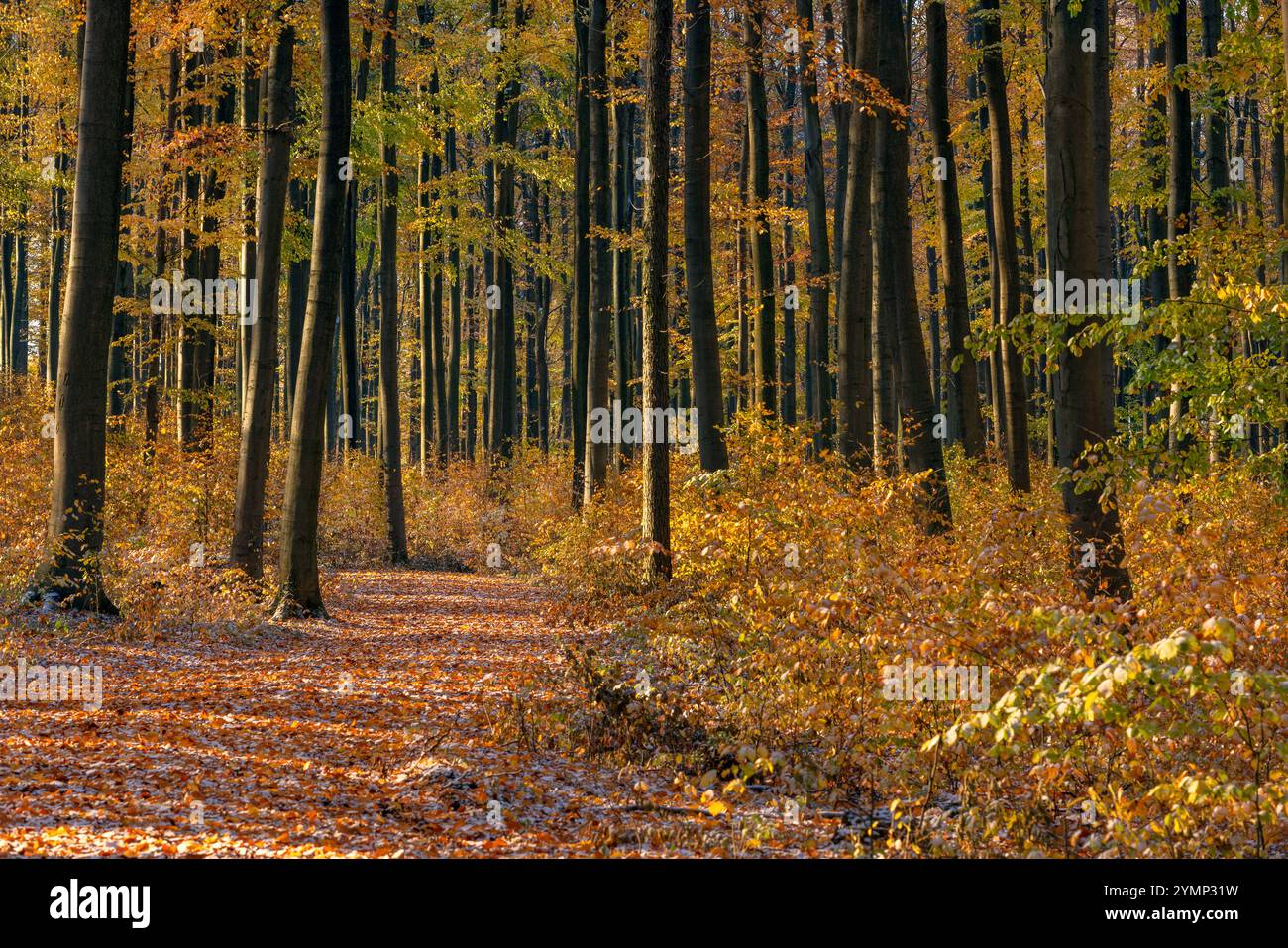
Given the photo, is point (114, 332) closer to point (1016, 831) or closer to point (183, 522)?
point (183, 522)

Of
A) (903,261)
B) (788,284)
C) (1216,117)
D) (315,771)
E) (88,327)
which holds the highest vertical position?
(788,284)

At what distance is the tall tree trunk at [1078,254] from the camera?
807cm

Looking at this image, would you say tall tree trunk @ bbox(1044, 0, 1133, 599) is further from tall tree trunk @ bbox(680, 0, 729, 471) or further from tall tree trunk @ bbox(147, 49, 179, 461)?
tall tree trunk @ bbox(147, 49, 179, 461)

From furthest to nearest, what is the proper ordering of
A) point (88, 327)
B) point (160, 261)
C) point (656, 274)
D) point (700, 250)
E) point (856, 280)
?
point (160, 261)
point (856, 280)
point (700, 250)
point (656, 274)
point (88, 327)

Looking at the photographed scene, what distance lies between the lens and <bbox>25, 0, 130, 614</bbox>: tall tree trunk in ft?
36.2

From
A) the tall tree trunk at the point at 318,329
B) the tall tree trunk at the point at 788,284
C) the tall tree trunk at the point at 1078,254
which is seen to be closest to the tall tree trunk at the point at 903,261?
the tall tree trunk at the point at 1078,254

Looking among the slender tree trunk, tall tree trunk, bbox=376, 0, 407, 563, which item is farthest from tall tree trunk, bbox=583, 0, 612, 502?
the slender tree trunk

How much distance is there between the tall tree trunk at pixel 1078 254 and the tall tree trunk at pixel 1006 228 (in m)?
7.62

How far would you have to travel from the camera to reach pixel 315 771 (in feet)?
22.8

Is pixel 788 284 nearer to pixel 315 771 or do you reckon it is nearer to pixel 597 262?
pixel 597 262

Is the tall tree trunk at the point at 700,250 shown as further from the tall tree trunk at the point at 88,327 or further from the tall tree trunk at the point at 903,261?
the tall tree trunk at the point at 88,327

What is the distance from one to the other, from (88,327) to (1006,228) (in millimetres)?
12771

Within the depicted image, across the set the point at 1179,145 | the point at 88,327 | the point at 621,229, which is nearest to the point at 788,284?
the point at 621,229
